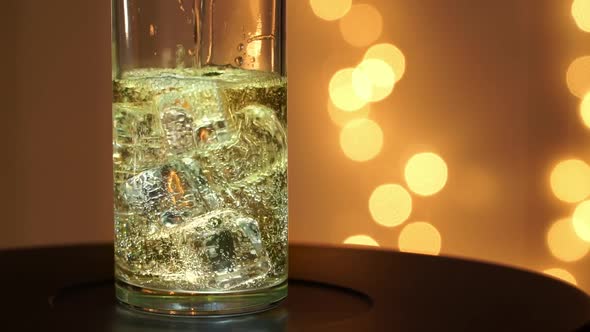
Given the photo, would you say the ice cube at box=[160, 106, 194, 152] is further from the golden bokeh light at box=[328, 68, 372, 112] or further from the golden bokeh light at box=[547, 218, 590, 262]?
the golden bokeh light at box=[547, 218, 590, 262]

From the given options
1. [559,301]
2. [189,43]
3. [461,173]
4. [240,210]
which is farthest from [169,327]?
[461,173]

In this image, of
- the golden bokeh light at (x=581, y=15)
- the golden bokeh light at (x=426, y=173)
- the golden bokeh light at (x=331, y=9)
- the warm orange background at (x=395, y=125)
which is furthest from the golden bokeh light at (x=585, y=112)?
the golden bokeh light at (x=331, y=9)

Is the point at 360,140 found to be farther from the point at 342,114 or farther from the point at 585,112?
the point at 585,112

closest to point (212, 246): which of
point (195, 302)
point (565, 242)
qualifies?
point (195, 302)

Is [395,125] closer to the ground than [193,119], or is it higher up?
closer to the ground

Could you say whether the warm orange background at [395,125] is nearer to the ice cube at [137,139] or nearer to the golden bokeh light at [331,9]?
the golden bokeh light at [331,9]
